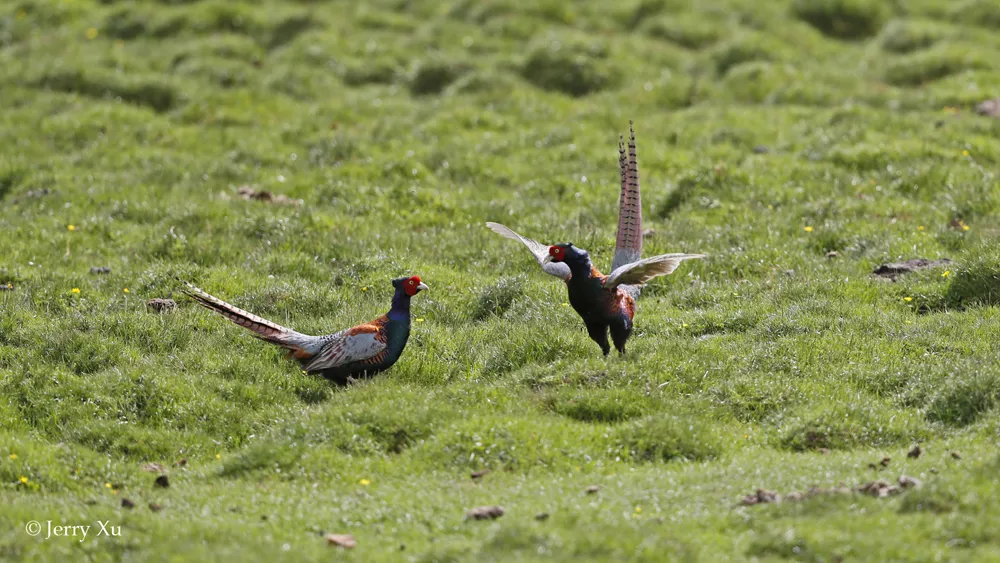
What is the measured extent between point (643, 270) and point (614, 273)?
26 centimetres

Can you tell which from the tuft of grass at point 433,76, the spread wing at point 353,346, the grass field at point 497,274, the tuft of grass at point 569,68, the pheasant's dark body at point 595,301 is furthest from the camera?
the tuft of grass at point 433,76

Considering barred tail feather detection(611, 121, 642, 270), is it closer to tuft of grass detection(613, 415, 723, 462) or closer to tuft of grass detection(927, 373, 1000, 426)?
tuft of grass detection(613, 415, 723, 462)

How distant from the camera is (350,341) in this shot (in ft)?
33.0

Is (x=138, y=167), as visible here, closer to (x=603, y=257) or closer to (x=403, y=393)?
(x=603, y=257)

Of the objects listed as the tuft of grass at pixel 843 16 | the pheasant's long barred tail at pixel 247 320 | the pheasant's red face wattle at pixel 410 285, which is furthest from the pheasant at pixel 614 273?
the tuft of grass at pixel 843 16

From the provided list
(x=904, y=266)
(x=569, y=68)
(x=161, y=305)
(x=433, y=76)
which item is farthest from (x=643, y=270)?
(x=433, y=76)

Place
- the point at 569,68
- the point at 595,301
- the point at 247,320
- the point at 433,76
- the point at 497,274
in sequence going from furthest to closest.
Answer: the point at 433,76
the point at 569,68
the point at 497,274
the point at 247,320
the point at 595,301

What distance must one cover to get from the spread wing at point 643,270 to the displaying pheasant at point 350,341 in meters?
1.72

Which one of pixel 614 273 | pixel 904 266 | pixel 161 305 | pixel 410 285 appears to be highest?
pixel 614 273

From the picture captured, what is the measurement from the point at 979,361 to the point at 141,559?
694cm

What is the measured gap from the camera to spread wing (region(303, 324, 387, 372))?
1002 cm

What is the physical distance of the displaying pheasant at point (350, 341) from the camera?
395 inches

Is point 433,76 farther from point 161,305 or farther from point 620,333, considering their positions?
point 620,333

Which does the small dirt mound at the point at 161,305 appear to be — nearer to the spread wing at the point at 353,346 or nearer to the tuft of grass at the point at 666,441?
the spread wing at the point at 353,346
